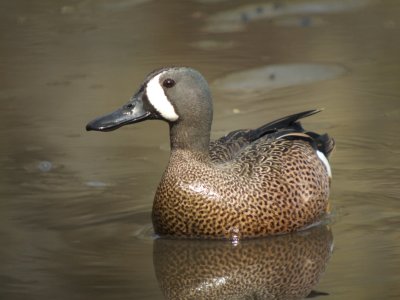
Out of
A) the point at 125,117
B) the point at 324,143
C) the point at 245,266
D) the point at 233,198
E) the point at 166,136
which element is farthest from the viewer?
the point at 166,136

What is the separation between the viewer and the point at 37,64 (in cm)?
1288

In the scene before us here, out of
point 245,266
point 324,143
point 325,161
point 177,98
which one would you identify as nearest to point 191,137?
point 177,98

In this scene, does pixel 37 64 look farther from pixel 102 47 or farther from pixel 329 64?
pixel 329 64

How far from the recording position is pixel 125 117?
8.12 m

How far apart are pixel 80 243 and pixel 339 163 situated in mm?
2251

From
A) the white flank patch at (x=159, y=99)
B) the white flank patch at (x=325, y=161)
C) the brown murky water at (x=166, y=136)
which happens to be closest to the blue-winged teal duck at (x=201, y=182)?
the white flank patch at (x=159, y=99)

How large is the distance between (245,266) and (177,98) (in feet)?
3.91

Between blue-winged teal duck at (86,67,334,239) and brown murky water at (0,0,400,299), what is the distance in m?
0.13

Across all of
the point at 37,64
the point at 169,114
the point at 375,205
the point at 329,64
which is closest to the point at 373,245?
the point at 375,205

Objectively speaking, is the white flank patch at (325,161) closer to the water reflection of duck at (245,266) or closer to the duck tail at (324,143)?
the duck tail at (324,143)

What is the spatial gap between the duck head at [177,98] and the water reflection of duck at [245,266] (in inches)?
30.1

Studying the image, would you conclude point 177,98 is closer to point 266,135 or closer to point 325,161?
point 266,135

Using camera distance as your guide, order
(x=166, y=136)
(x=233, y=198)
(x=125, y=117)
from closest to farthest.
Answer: (x=233, y=198), (x=125, y=117), (x=166, y=136)

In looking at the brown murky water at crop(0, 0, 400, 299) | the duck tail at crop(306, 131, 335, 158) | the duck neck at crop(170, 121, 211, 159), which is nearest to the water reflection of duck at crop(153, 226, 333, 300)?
the brown murky water at crop(0, 0, 400, 299)
